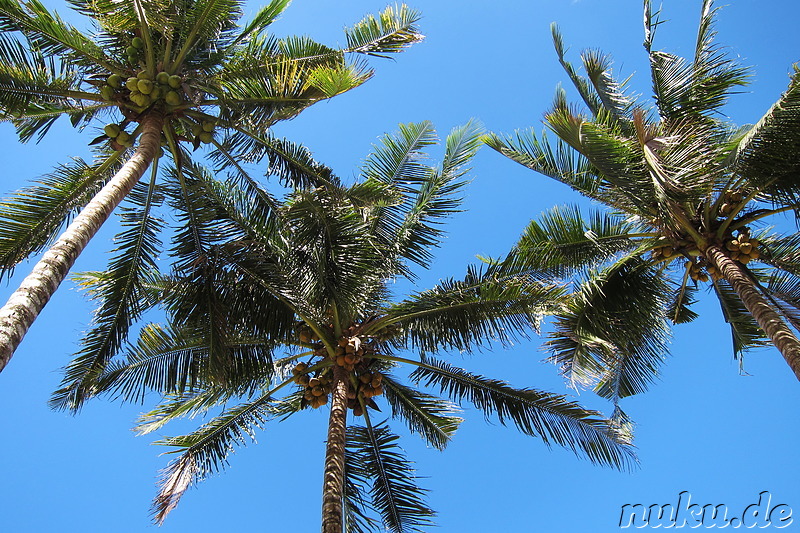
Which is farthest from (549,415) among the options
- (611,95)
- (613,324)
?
(611,95)

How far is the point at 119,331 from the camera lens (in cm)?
735

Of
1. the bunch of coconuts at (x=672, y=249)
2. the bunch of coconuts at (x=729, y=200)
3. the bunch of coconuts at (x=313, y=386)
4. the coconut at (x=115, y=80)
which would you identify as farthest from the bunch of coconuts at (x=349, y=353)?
the bunch of coconuts at (x=729, y=200)

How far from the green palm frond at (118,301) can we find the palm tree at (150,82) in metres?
0.73

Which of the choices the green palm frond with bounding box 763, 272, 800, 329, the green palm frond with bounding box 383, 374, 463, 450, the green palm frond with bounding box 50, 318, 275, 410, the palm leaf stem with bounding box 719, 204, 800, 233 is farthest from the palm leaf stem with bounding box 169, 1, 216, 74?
the green palm frond with bounding box 763, 272, 800, 329

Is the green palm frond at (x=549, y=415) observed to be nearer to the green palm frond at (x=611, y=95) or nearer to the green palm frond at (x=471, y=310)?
the green palm frond at (x=471, y=310)

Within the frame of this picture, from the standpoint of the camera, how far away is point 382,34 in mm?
8031

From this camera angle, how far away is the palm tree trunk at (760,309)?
22.4ft

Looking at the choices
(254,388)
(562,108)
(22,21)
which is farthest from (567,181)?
(22,21)

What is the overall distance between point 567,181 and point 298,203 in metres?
4.51

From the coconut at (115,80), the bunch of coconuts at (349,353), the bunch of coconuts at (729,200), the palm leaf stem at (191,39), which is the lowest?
the bunch of coconuts at (349,353)

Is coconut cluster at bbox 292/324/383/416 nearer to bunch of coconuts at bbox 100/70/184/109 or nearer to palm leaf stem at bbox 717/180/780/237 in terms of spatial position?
bunch of coconuts at bbox 100/70/184/109

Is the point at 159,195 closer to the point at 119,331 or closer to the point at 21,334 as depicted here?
the point at 119,331

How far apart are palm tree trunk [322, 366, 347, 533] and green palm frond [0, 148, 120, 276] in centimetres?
383

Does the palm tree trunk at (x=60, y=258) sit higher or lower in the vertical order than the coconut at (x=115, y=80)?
lower
